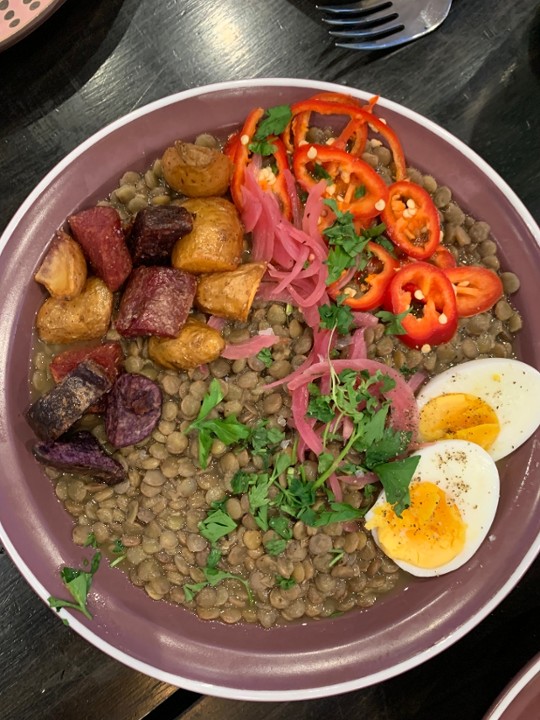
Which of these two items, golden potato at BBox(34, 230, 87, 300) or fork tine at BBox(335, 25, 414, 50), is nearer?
golden potato at BBox(34, 230, 87, 300)

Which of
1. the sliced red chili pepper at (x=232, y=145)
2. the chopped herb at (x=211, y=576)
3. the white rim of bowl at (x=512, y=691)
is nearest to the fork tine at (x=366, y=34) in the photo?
the sliced red chili pepper at (x=232, y=145)

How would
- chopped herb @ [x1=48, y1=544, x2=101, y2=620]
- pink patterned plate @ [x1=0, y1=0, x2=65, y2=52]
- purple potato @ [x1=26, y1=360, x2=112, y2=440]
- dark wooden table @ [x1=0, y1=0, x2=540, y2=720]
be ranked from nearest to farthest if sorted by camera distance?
purple potato @ [x1=26, y1=360, x2=112, y2=440]
chopped herb @ [x1=48, y1=544, x2=101, y2=620]
pink patterned plate @ [x1=0, y1=0, x2=65, y2=52]
dark wooden table @ [x1=0, y1=0, x2=540, y2=720]

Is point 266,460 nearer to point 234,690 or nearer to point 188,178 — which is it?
point 234,690

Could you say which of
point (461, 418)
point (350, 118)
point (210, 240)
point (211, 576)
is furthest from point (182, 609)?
point (350, 118)

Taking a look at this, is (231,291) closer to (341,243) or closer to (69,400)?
(341,243)

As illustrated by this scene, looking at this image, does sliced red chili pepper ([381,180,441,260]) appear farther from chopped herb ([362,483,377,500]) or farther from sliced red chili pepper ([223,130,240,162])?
chopped herb ([362,483,377,500])

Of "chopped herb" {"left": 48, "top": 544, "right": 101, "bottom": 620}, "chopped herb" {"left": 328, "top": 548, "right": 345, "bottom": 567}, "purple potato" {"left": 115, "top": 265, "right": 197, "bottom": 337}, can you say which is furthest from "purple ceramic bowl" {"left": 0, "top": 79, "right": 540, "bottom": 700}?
"purple potato" {"left": 115, "top": 265, "right": 197, "bottom": 337}
